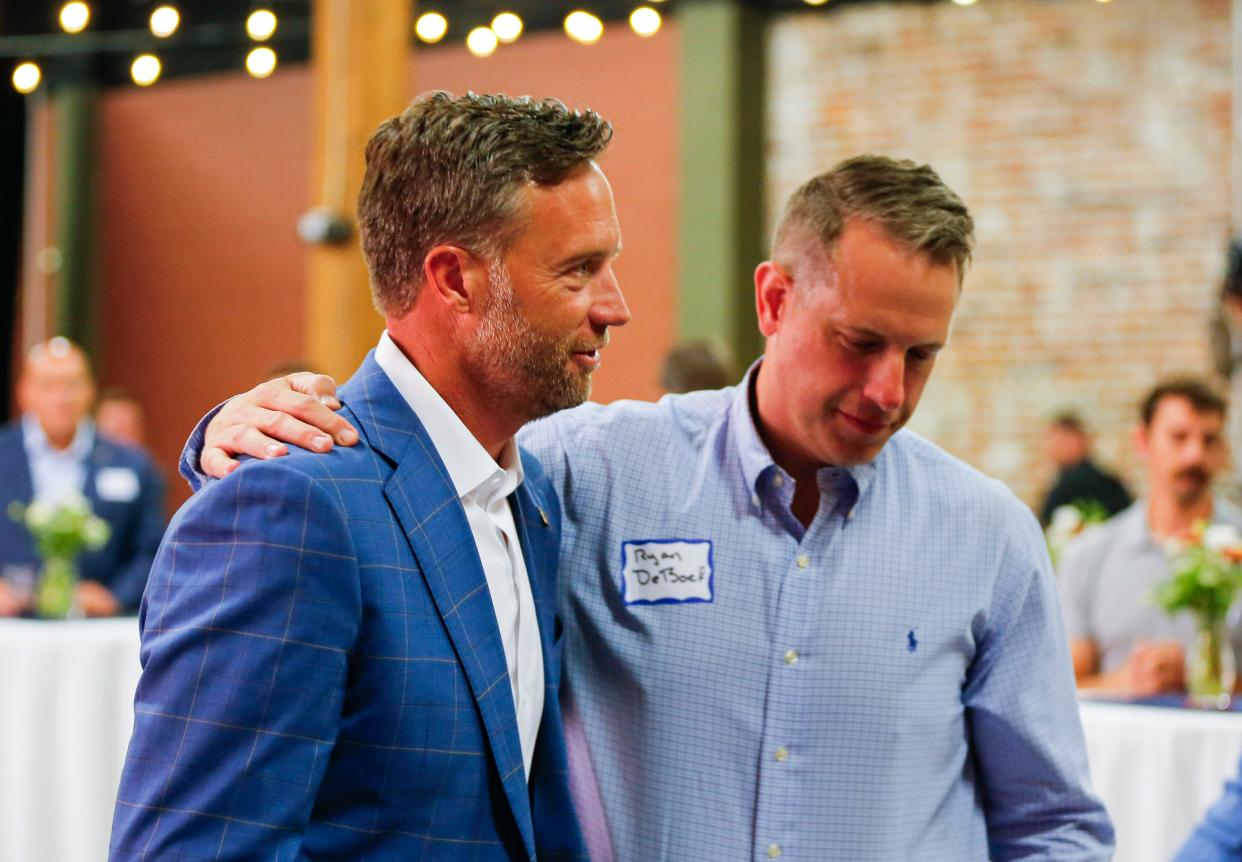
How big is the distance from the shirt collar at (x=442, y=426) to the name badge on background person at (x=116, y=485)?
4004mm

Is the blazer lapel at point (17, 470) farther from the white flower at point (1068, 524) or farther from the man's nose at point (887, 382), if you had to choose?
the man's nose at point (887, 382)

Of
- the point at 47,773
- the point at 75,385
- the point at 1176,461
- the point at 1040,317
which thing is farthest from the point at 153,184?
the point at 1176,461

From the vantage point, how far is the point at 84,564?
510 centimetres

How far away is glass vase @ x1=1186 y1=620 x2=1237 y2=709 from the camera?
322 cm

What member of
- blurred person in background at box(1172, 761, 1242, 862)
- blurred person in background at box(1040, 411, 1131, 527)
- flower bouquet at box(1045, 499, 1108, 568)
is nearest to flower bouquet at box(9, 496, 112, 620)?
flower bouquet at box(1045, 499, 1108, 568)

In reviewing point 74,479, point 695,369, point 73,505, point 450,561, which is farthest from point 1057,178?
point 450,561

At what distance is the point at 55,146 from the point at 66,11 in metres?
3.93

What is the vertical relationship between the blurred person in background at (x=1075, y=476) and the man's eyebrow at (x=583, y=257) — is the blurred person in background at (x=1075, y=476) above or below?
below

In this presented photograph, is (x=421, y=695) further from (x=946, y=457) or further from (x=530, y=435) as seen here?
(x=946, y=457)

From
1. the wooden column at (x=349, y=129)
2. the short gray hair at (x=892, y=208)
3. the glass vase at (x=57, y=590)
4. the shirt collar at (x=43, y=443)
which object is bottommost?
the glass vase at (x=57, y=590)

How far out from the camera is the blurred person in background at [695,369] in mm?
4500

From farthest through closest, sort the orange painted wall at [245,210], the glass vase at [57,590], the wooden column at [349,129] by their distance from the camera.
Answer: the orange painted wall at [245,210] → the wooden column at [349,129] → the glass vase at [57,590]

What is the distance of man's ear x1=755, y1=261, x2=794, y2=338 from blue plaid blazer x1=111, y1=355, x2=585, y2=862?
19.5 inches

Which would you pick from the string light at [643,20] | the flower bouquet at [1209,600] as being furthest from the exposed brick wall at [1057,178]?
the flower bouquet at [1209,600]
